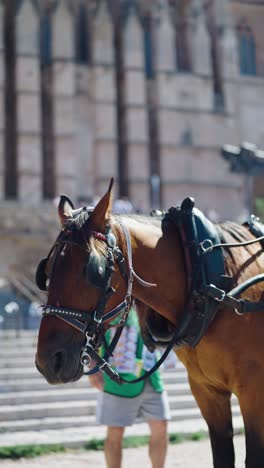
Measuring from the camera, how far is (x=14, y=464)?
573cm

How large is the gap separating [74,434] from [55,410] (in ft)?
2.18

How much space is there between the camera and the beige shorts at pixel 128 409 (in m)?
4.64

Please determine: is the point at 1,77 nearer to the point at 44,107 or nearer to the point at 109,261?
the point at 44,107

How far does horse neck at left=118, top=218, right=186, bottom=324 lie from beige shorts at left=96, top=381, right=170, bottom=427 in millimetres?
1744

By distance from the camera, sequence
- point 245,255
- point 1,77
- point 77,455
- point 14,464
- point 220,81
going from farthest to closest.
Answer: point 220,81 < point 1,77 < point 77,455 < point 14,464 < point 245,255

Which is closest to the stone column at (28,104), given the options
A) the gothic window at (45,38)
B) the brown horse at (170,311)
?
the gothic window at (45,38)

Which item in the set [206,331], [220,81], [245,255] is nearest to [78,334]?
[206,331]

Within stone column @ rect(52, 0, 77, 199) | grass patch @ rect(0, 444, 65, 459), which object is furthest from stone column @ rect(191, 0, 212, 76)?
grass patch @ rect(0, 444, 65, 459)

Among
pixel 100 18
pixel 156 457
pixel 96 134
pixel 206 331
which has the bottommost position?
pixel 156 457

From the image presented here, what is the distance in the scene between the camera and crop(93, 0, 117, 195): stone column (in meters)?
25.8

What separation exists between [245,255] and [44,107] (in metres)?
24.2

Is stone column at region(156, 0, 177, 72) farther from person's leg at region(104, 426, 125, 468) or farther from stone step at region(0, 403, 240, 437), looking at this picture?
person's leg at region(104, 426, 125, 468)

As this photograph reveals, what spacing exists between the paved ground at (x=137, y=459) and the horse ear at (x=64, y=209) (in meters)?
3.19

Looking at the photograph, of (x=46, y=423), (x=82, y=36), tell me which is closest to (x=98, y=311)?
(x=46, y=423)
